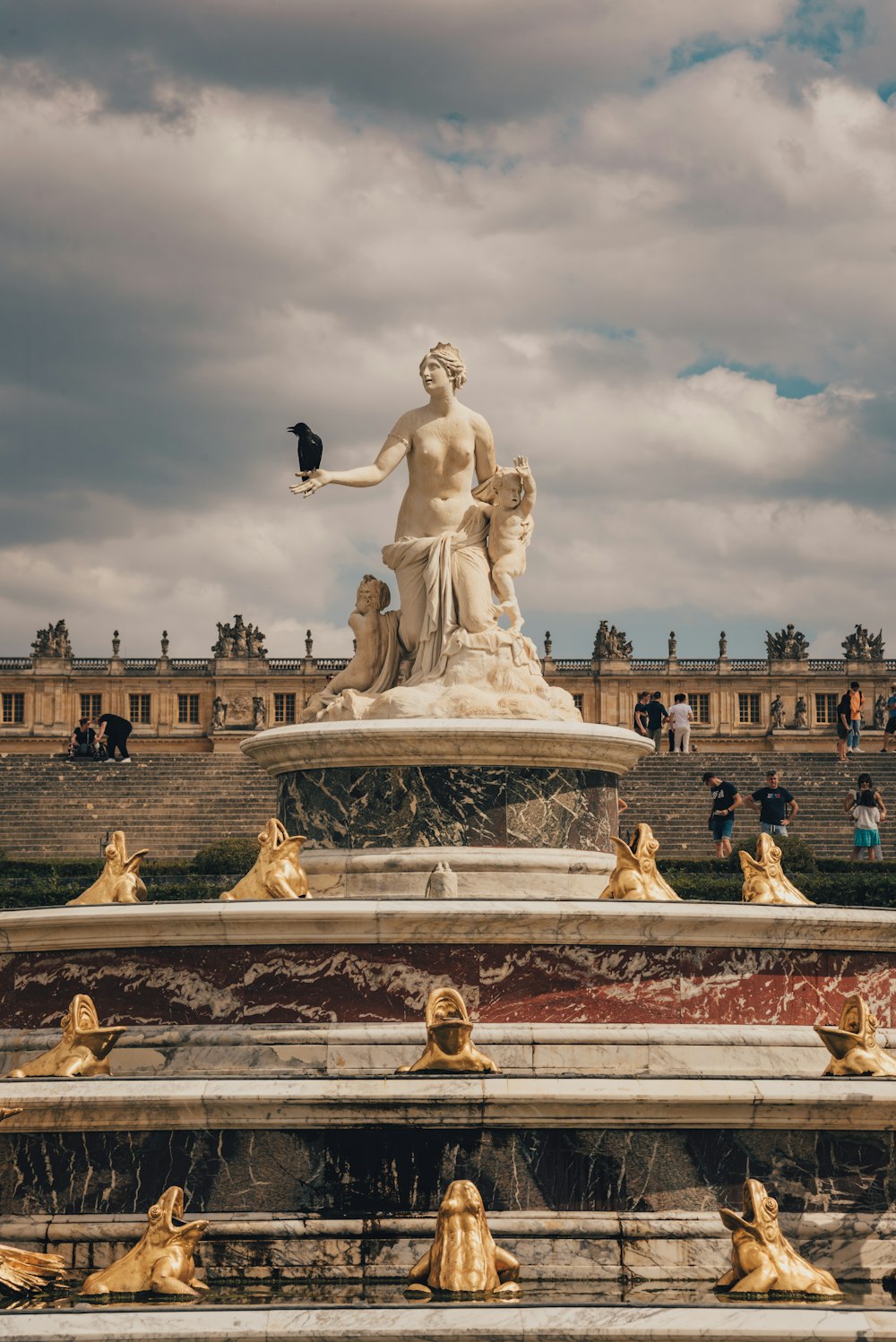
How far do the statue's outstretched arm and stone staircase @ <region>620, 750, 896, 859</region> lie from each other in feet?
55.8

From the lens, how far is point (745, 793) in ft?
107

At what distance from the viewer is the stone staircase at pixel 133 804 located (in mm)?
31359

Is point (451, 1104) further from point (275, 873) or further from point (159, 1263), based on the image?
point (275, 873)

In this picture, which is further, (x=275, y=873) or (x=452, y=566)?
(x=452, y=566)

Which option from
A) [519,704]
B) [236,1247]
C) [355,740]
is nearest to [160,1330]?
[236,1247]

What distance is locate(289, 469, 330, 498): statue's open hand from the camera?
1145cm

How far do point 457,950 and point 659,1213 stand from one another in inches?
63.9

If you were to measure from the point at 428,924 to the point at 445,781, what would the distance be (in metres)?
2.59

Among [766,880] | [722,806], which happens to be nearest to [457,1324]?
[766,880]

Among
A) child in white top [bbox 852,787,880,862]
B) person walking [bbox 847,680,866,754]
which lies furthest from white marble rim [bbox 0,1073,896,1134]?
person walking [bbox 847,680,866,754]

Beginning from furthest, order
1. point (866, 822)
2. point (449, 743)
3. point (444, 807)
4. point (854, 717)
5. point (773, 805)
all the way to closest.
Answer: point (854, 717), point (866, 822), point (773, 805), point (444, 807), point (449, 743)

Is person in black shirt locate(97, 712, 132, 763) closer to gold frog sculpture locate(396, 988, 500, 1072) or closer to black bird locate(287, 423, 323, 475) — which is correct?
black bird locate(287, 423, 323, 475)

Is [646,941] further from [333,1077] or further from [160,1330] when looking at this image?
[160,1330]

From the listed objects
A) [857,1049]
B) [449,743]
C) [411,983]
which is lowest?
[857,1049]
